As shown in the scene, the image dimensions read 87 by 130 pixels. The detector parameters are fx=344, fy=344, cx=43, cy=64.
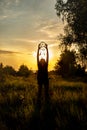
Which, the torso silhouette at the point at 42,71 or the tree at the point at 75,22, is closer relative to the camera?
the torso silhouette at the point at 42,71

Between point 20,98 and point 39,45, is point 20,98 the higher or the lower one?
the lower one

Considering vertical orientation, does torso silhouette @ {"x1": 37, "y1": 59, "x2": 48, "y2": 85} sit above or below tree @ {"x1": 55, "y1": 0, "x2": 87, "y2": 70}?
below

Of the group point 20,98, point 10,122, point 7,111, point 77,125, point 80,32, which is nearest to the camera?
point 77,125

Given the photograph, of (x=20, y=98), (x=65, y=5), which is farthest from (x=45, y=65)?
(x=65, y=5)

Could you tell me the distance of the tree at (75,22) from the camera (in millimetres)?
28697

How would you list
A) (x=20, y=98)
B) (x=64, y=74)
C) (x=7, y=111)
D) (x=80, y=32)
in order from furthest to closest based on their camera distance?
(x=64, y=74) → (x=80, y=32) → (x=20, y=98) → (x=7, y=111)

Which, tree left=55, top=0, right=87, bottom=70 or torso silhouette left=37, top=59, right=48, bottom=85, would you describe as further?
tree left=55, top=0, right=87, bottom=70

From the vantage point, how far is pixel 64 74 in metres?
72.4

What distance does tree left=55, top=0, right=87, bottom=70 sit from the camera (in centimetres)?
2870

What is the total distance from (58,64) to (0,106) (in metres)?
61.4

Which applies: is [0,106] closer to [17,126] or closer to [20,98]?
[20,98]

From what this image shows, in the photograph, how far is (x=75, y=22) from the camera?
30.6 metres

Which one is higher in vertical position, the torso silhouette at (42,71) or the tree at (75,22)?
the tree at (75,22)

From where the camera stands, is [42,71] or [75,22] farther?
[75,22]
